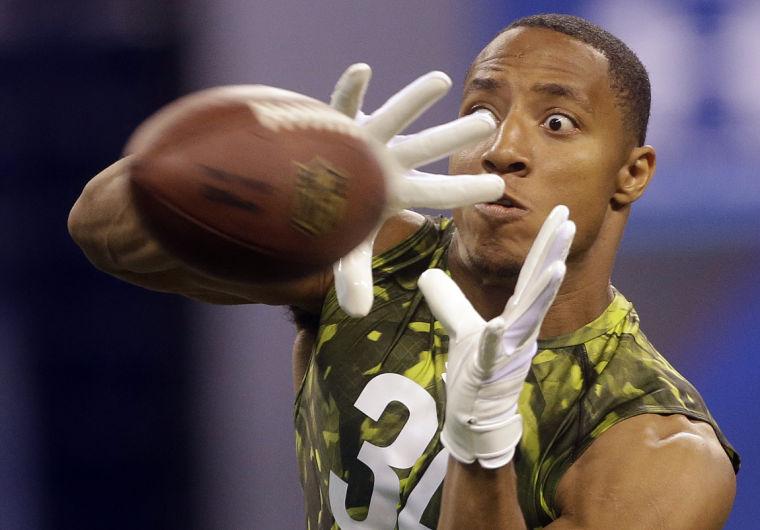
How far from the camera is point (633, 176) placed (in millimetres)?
1665

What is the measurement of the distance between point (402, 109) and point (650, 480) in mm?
555

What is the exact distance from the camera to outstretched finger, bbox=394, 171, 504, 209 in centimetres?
131

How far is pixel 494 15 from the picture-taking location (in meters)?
2.54

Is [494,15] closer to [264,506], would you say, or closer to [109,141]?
[109,141]

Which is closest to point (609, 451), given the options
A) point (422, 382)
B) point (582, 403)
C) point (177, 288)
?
point (582, 403)

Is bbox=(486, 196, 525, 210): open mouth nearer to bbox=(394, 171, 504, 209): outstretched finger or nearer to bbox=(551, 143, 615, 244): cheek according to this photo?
bbox=(551, 143, 615, 244): cheek

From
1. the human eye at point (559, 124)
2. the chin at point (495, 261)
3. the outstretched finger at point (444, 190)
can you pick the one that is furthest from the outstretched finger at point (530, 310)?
the human eye at point (559, 124)

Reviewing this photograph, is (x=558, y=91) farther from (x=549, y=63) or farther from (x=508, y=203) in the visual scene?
(x=508, y=203)

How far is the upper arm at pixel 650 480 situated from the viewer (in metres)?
1.39

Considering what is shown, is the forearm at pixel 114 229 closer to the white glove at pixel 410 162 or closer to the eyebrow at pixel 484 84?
the white glove at pixel 410 162

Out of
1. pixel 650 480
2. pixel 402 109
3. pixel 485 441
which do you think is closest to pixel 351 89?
pixel 402 109

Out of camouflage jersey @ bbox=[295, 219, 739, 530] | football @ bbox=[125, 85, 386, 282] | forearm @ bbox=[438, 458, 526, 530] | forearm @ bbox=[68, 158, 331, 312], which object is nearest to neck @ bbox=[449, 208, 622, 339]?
camouflage jersey @ bbox=[295, 219, 739, 530]

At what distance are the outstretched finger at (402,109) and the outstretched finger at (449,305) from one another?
0.57 feet

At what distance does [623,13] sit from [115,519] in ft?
5.18
